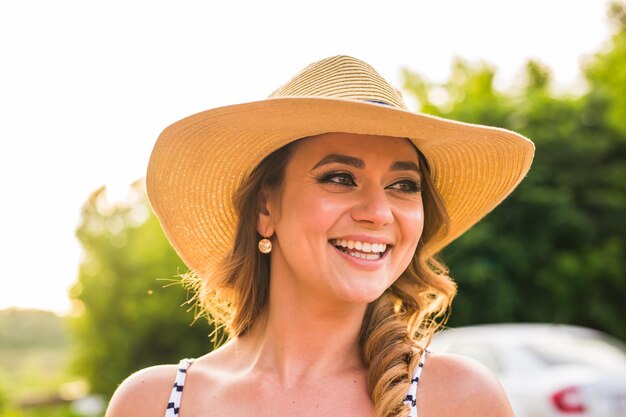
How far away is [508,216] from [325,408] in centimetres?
1388

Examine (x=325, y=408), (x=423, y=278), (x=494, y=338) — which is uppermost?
(x=494, y=338)

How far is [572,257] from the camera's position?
620 inches

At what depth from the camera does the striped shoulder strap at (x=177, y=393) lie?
98.5 inches

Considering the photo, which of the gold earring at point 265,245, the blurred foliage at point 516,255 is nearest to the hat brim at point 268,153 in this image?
the gold earring at point 265,245

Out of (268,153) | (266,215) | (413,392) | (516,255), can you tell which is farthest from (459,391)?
(516,255)

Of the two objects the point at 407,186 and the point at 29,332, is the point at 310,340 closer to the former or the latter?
the point at 407,186

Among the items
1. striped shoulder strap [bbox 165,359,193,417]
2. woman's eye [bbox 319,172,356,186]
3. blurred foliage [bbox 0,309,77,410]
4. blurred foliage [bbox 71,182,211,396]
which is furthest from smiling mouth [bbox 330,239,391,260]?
blurred foliage [bbox 0,309,77,410]

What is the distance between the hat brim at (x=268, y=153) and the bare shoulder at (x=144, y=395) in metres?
0.55

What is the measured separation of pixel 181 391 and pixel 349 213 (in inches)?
30.8

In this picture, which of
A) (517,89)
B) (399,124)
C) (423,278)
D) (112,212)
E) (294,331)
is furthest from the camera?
(517,89)

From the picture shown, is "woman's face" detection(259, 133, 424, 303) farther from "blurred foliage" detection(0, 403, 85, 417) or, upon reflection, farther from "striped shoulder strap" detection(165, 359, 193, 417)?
"blurred foliage" detection(0, 403, 85, 417)

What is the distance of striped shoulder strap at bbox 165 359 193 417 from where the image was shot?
8.21 feet

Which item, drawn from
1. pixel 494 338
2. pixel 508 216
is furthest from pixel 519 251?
pixel 494 338

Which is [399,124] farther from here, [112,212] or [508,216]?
[112,212]
